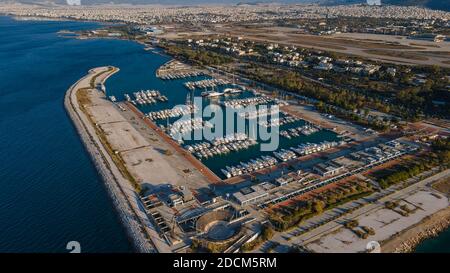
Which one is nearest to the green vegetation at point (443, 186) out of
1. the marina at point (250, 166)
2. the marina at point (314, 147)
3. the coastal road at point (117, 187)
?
the marina at point (314, 147)

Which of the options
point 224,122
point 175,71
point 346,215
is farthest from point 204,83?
point 346,215

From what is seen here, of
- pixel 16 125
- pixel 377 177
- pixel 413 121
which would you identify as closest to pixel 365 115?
pixel 413 121

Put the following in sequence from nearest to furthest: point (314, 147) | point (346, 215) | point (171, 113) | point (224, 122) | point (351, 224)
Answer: point (351, 224), point (346, 215), point (314, 147), point (224, 122), point (171, 113)

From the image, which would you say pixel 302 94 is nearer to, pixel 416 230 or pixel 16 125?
pixel 416 230

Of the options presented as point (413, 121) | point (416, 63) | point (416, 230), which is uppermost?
point (416, 63)

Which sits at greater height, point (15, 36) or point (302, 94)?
point (15, 36)

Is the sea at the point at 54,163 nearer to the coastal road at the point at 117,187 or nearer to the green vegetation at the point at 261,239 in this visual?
the coastal road at the point at 117,187

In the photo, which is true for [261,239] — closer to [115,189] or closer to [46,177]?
[115,189]
